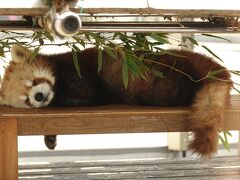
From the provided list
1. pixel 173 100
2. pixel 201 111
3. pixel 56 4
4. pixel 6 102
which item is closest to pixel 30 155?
pixel 6 102

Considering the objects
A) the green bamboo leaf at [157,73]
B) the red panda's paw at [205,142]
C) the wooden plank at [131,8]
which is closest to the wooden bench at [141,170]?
the red panda's paw at [205,142]

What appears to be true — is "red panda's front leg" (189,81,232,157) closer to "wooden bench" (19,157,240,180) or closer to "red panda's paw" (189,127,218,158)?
"red panda's paw" (189,127,218,158)

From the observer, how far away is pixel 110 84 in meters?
2.48

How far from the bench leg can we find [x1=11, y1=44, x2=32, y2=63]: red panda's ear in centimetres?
63

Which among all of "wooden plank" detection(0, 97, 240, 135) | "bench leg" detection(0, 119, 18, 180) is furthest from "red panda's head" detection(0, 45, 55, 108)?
"bench leg" detection(0, 119, 18, 180)

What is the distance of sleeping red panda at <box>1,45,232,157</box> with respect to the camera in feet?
6.92

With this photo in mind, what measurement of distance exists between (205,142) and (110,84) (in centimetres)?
75

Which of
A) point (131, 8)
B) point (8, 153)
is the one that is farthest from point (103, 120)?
point (131, 8)

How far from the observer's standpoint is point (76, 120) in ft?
6.16

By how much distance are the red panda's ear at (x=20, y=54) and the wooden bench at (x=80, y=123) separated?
1.51ft

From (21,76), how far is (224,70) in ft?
3.31

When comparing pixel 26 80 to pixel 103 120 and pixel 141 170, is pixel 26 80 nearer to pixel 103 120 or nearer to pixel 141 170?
pixel 103 120

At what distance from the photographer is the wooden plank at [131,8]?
121 cm

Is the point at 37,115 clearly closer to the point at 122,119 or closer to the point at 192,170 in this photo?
the point at 122,119
